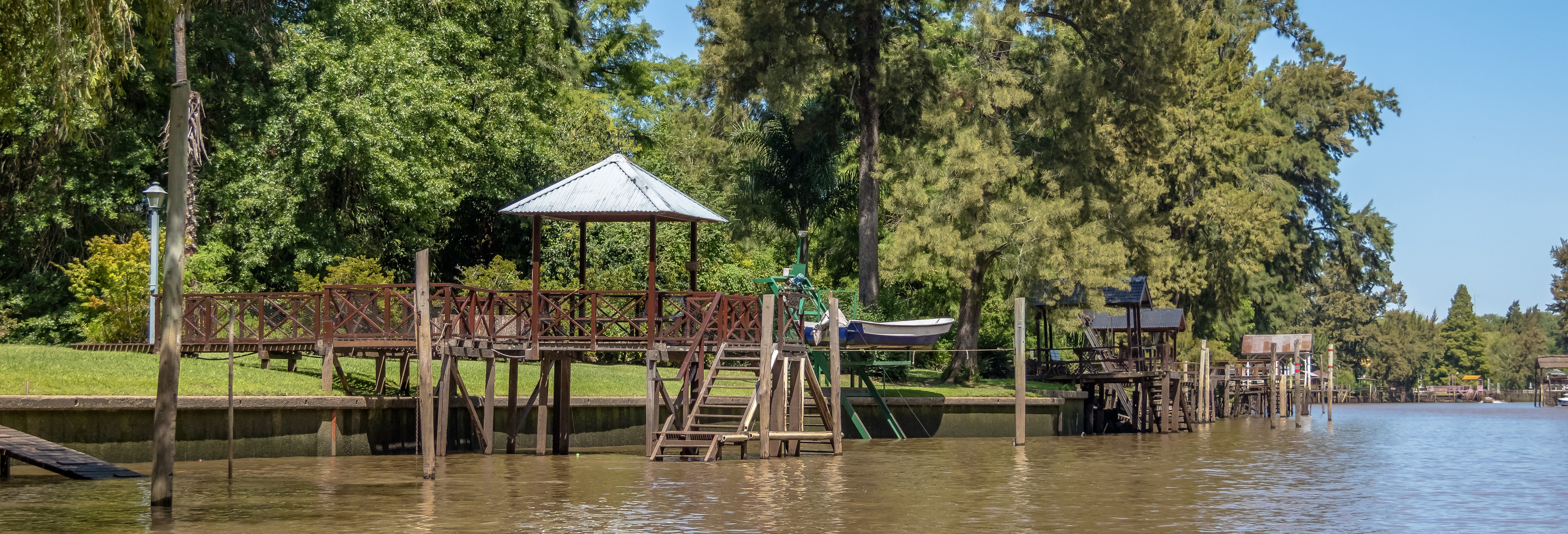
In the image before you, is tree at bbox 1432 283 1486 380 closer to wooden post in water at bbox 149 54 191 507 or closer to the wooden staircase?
the wooden staircase

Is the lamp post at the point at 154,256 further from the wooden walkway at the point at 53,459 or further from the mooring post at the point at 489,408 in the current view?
the wooden walkway at the point at 53,459

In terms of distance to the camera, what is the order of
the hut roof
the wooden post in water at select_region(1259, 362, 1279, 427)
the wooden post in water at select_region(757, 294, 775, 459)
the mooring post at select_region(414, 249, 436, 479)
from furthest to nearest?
the wooden post in water at select_region(1259, 362, 1279, 427)
the hut roof
the wooden post in water at select_region(757, 294, 775, 459)
the mooring post at select_region(414, 249, 436, 479)

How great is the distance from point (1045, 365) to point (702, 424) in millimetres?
19409

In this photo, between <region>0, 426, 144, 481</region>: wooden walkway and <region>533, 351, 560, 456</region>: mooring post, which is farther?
<region>533, 351, 560, 456</region>: mooring post

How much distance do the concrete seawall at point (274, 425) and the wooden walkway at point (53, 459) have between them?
1.99ft

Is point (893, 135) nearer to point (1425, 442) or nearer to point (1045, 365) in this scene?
point (1045, 365)

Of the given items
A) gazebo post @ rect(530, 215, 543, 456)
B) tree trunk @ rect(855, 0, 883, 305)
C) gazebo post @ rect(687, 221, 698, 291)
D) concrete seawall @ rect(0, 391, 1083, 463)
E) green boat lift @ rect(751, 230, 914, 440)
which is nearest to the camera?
concrete seawall @ rect(0, 391, 1083, 463)

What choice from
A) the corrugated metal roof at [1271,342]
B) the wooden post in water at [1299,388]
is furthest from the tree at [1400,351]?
the corrugated metal roof at [1271,342]

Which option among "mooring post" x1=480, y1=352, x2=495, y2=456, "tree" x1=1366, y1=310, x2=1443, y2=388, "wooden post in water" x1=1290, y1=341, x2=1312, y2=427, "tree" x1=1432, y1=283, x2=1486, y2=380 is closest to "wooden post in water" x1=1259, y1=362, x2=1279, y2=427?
"wooden post in water" x1=1290, y1=341, x2=1312, y2=427

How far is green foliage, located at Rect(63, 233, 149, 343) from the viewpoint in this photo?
2909 cm

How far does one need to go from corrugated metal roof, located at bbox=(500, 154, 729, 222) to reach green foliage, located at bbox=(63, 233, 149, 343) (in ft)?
31.2

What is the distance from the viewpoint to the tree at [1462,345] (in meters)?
128

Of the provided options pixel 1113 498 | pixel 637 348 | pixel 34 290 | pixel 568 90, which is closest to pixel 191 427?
pixel 637 348

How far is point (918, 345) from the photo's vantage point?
34500 millimetres
